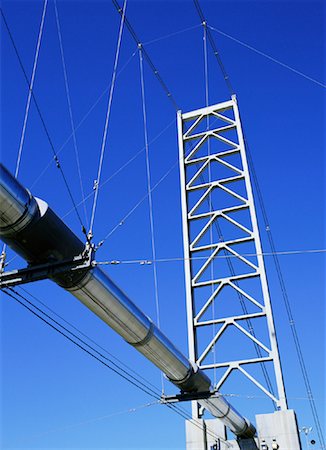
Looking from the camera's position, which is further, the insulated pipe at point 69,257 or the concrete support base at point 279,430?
the concrete support base at point 279,430

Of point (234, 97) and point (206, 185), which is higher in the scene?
point (234, 97)

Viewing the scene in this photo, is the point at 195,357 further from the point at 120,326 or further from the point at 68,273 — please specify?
the point at 68,273

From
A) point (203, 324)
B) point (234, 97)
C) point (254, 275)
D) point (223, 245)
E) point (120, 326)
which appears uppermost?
point (234, 97)

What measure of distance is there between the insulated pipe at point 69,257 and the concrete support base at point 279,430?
16.5 ft

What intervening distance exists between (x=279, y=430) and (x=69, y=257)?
370 inches

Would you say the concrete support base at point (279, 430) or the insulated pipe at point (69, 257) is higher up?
the insulated pipe at point (69, 257)

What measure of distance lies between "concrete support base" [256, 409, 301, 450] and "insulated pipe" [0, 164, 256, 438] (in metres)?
5.03

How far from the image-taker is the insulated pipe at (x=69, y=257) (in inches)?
242

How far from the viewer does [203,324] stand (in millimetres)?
16078

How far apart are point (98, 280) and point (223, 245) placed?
34.9 feet

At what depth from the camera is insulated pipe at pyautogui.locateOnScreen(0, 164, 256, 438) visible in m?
6.14

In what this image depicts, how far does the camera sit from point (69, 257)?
22.3 ft

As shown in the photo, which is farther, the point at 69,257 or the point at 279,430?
the point at 279,430

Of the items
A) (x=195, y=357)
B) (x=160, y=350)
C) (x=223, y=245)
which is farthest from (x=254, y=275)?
(x=160, y=350)
